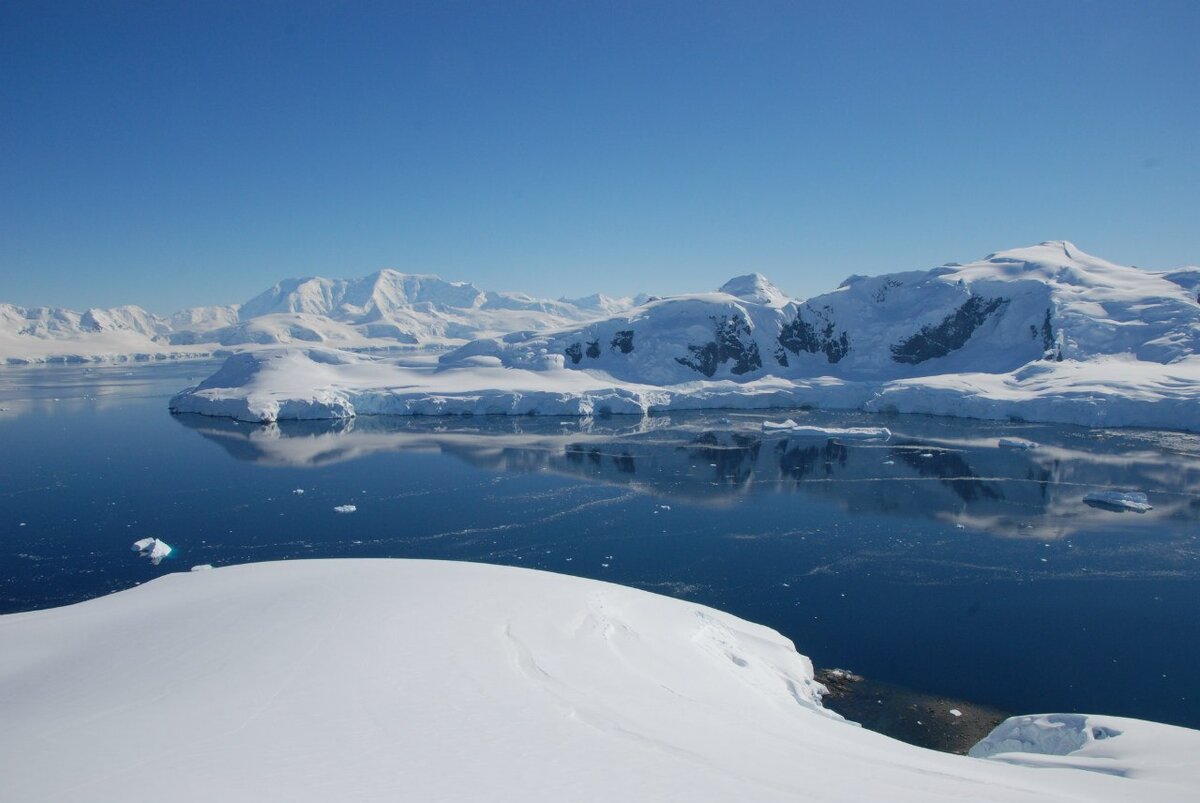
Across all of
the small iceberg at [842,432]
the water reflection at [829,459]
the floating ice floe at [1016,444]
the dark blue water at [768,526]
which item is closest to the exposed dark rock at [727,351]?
the water reflection at [829,459]

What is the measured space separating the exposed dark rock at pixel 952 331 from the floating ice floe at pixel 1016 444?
22.6 m

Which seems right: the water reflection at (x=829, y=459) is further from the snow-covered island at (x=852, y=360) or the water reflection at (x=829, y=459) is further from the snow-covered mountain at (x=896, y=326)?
the snow-covered mountain at (x=896, y=326)

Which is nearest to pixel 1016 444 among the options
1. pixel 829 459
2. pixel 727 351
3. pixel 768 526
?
pixel 829 459

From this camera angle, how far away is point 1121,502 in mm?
24547

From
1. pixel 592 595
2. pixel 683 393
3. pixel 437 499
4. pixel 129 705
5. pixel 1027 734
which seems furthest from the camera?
pixel 683 393

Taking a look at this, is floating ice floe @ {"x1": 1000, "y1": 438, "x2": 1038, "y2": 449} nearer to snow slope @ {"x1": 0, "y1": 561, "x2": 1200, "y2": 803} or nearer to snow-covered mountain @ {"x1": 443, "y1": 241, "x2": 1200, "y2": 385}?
snow-covered mountain @ {"x1": 443, "y1": 241, "x2": 1200, "y2": 385}

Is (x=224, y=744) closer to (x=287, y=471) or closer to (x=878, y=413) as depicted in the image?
(x=287, y=471)

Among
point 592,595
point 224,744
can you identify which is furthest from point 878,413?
point 224,744

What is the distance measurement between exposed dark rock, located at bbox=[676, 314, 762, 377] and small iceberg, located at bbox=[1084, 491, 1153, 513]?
36023mm

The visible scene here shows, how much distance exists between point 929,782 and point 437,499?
21.6 meters

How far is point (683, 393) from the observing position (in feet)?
180

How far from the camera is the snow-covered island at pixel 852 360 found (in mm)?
46500

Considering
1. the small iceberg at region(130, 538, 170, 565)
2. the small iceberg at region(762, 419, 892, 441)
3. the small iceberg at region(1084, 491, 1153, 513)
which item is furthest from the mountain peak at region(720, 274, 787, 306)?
the small iceberg at region(130, 538, 170, 565)

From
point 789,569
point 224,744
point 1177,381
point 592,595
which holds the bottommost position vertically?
point 789,569
